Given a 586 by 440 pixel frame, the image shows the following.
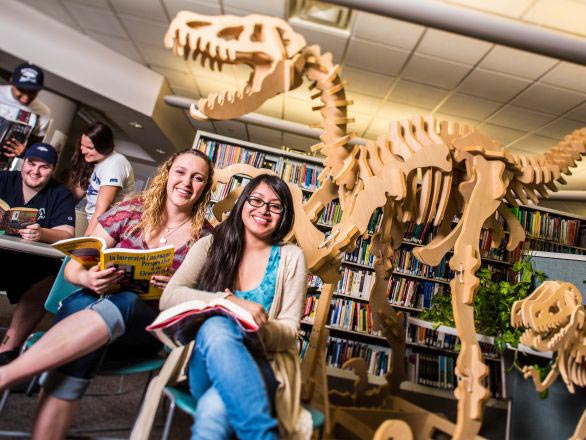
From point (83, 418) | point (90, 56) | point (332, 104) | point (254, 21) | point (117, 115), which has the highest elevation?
point (90, 56)

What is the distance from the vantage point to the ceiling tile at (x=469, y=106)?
4.20 meters

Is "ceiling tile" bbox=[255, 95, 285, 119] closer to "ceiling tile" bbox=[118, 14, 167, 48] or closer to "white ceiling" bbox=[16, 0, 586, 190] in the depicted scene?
"white ceiling" bbox=[16, 0, 586, 190]

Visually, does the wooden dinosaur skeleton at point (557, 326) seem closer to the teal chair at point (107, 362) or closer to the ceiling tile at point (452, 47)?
the teal chair at point (107, 362)

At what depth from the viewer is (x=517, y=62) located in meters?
3.48

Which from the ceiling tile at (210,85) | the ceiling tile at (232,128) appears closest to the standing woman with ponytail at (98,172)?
the ceiling tile at (210,85)

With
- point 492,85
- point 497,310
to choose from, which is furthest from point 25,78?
point 492,85

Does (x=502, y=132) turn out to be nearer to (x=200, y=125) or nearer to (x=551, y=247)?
(x=551, y=247)

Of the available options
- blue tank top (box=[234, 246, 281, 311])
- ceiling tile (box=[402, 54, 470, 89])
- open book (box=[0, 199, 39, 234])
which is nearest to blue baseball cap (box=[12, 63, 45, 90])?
open book (box=[0, 199, 39, 234])

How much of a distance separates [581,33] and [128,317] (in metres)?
3.80

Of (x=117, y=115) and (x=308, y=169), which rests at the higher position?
(x=117, y=115)

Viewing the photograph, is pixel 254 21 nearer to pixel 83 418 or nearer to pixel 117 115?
pixel 83 418

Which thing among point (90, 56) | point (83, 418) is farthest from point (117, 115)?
point (83, 418)

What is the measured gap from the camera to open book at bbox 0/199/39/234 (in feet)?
5.37

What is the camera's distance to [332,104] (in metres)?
1.57
